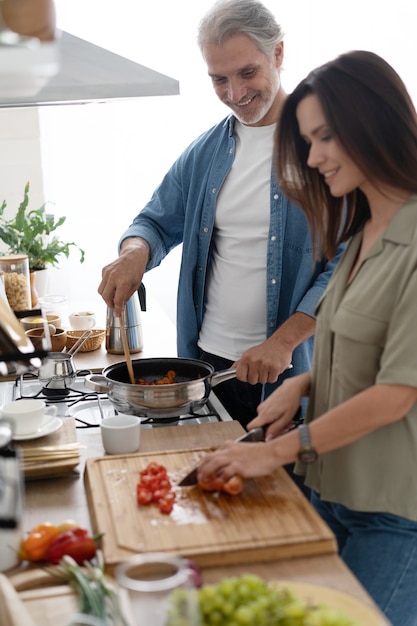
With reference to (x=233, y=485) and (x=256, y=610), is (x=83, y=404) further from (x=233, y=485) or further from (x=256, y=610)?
(x=256, y=610)

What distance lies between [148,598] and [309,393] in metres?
0.94

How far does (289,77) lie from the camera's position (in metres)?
4.45

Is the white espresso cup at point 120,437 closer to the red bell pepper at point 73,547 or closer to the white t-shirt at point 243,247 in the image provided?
the red bell pepper at point 73,547

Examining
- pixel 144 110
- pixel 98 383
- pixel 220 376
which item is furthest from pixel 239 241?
pixel 144 110

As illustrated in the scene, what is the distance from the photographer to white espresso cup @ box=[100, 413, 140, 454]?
183 cm

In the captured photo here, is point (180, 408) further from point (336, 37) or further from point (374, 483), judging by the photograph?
point (336, 37)

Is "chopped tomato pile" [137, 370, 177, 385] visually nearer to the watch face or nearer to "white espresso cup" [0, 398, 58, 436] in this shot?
"white espresso cup" [0, 398, 58, 436]

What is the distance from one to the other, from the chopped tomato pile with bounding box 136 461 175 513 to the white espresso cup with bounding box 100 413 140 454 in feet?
0.66

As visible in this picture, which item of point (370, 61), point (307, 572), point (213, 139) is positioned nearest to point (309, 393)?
point (307, 572)

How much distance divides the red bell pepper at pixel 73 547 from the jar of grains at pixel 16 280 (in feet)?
6.02

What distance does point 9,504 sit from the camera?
1.00 metres

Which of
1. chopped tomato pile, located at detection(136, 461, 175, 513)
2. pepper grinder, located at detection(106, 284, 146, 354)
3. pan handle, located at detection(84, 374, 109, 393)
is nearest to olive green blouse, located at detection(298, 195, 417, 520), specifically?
chopped tomato pile, located at detection(136, 461, 175, 513)

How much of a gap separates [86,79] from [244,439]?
0.95m

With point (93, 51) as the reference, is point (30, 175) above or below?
below
